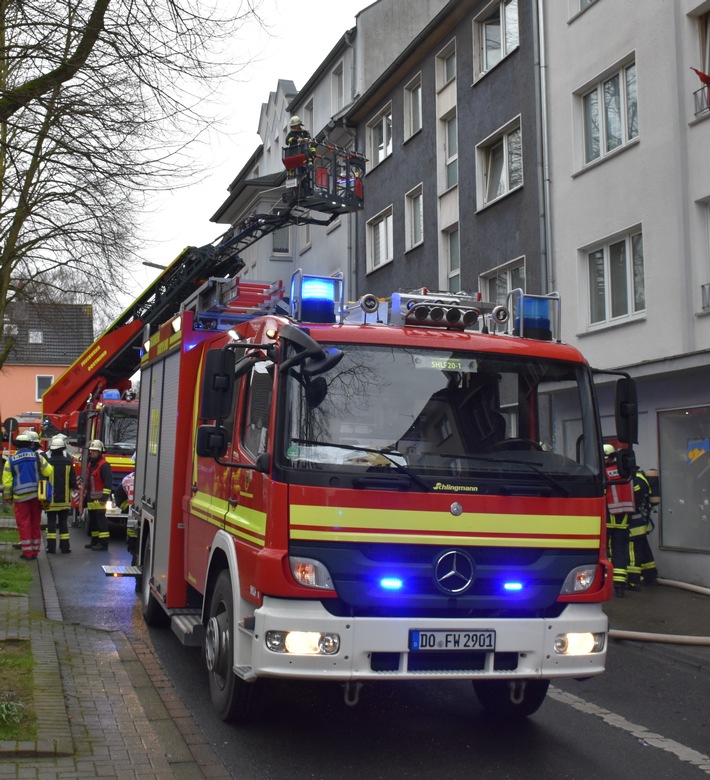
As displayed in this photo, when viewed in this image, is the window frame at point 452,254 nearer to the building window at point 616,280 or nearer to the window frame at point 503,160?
the window frame at point 503,160

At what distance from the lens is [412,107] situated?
1011 inches

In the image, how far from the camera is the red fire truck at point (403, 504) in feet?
17.1

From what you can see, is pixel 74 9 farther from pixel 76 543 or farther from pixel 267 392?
pixel 76 543

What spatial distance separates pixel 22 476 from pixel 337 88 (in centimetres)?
2111

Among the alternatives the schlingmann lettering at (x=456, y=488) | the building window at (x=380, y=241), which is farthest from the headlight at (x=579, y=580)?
the building window at (x=380, y=241)

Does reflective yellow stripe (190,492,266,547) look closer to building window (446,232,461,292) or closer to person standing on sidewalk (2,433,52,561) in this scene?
person standing on sidewalk (2,433,52,561)

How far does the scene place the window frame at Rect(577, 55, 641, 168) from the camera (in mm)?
15688

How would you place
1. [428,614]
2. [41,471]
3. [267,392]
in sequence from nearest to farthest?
1. [428,614]
2. [267,392]
3. [41,471]

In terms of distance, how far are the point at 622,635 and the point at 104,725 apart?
5.46 m

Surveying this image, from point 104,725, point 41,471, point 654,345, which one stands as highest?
point 654,345

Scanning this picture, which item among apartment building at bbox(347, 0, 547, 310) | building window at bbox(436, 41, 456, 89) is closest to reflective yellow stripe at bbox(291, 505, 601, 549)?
apartment building at bbox(347, 0, 547, 310)

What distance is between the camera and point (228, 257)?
58.2 feet

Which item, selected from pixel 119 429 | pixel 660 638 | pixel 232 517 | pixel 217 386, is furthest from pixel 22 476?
pixel 217 386

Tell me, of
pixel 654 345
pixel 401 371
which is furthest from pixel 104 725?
pixel 654 345
